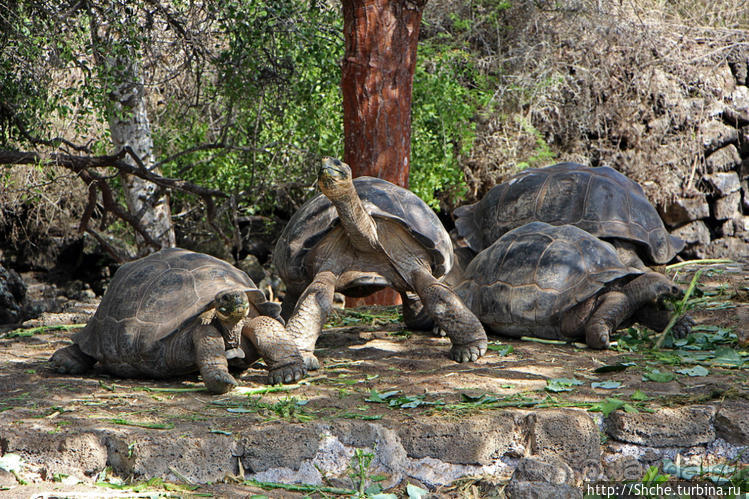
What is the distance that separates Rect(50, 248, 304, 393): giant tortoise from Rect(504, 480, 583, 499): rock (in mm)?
1405

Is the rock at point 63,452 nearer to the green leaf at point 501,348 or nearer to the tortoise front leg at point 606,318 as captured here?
the green leaf at point 501,348

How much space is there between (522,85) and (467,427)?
7.69 metres

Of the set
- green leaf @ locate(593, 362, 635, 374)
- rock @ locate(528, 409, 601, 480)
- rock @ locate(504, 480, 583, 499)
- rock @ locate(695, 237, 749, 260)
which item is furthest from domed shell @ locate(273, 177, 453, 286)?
rock @ locate(695, 237, 749, 260)

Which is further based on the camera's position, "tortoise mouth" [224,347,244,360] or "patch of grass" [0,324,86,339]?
"patch of grass" [0,324,86,339]

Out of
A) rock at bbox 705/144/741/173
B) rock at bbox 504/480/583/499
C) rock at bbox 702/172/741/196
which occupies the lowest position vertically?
rock at bbox 504/480/583/499

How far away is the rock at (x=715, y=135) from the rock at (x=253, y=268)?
19.1 ft

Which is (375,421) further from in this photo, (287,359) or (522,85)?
(522,85)

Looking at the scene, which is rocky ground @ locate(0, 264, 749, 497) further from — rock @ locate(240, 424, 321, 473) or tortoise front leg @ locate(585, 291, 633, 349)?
tortoise front leg @ locate(585, 291, 633, 349)

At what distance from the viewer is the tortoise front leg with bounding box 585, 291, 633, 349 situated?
3975 mm

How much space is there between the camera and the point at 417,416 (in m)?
2.88

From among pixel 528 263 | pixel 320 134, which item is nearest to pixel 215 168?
pixel 320 134

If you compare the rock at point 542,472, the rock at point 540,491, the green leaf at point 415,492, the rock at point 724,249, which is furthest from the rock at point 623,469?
the rock at point 724,249

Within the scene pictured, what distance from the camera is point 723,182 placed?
9711 mm

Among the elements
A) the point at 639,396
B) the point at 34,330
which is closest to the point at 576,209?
the point at 639,396
